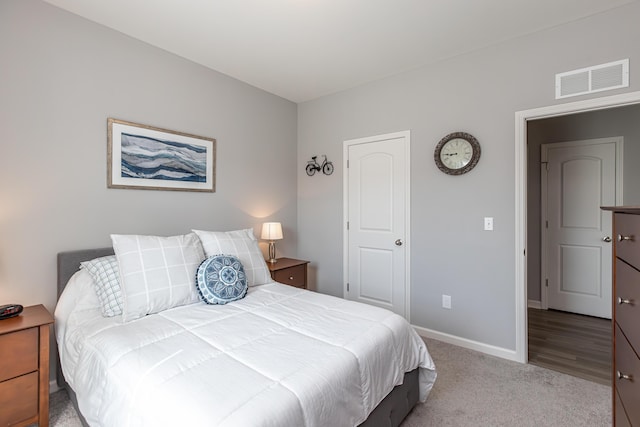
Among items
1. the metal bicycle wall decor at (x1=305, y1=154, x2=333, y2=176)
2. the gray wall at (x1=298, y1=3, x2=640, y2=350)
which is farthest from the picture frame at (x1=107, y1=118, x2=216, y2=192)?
the gray wall at (x1=298, y1=3, x2=640, y2=350)

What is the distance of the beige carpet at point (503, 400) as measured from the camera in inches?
71.9

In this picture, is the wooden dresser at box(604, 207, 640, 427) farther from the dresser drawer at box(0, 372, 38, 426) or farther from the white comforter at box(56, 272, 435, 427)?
the dresser drawer at box(0, 372, 38, 426)

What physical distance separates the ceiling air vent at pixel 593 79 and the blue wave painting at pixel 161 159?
308 cm

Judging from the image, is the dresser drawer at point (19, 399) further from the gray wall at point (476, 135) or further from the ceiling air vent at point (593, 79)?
the ceiling air vent at point (593, 79)

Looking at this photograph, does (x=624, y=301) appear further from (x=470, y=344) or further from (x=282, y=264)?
(x=282, y=264)

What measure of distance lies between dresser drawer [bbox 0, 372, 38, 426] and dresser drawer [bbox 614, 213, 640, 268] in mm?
2849

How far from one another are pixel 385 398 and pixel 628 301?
1.14 m

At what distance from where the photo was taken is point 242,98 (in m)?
3.35

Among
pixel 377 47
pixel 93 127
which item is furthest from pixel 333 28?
pixel 93 127

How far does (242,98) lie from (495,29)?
2440 mm

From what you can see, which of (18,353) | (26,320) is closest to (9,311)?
(26,320)

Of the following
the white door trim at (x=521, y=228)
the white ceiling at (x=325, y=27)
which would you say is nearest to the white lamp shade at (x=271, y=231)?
the white ceiling at (x=325, y=27)

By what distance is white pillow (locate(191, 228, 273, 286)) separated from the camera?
2.38 metres

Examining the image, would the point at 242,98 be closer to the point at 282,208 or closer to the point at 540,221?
the point at 282,208
